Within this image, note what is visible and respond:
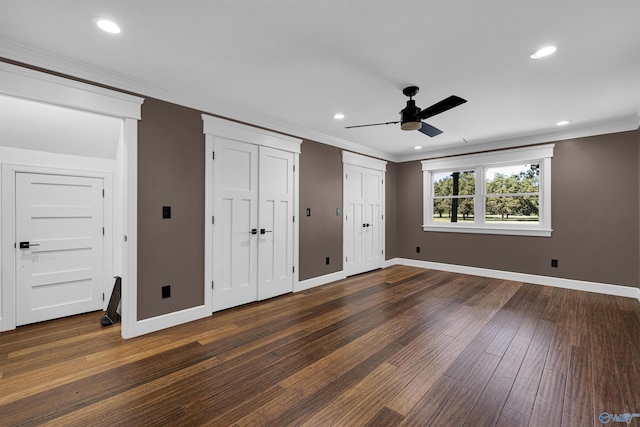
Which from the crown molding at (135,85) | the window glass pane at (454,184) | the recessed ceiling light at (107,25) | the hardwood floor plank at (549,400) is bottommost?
the hardwood floor plank at (549,400)

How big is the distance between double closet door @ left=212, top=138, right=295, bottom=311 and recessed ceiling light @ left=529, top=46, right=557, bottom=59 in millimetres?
3011

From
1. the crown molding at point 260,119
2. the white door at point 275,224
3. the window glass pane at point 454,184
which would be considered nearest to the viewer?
the crown molding at point 260,119

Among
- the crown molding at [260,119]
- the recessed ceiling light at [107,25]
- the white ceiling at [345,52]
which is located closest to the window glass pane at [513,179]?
the crown molding at [260,119]

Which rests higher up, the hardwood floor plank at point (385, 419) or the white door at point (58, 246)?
the white door at point (58, 246)

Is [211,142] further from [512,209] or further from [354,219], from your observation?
[512,209]

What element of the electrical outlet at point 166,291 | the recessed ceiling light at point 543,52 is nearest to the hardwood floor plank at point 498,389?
the recessed ceiling light at point 543,52

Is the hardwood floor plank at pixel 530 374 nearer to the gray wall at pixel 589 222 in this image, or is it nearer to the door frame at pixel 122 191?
the gray wall at pixel 589 222

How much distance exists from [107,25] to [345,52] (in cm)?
171

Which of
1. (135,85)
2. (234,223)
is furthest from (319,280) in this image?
(135,85)

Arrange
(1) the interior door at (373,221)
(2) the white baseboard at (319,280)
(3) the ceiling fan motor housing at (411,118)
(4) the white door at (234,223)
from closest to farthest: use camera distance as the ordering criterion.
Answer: (3) the ceiling fan motor housing at (411,118)
(4) the white door at (234,223)
(2) the white baseboard at (319,280)
(1) the interior door at (373,221)

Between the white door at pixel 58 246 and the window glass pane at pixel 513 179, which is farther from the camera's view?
the window glass pane at pixel 513 179

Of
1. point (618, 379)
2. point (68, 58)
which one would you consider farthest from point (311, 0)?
point (618, 379)

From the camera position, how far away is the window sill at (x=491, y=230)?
4.90m

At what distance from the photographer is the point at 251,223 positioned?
3926mm
